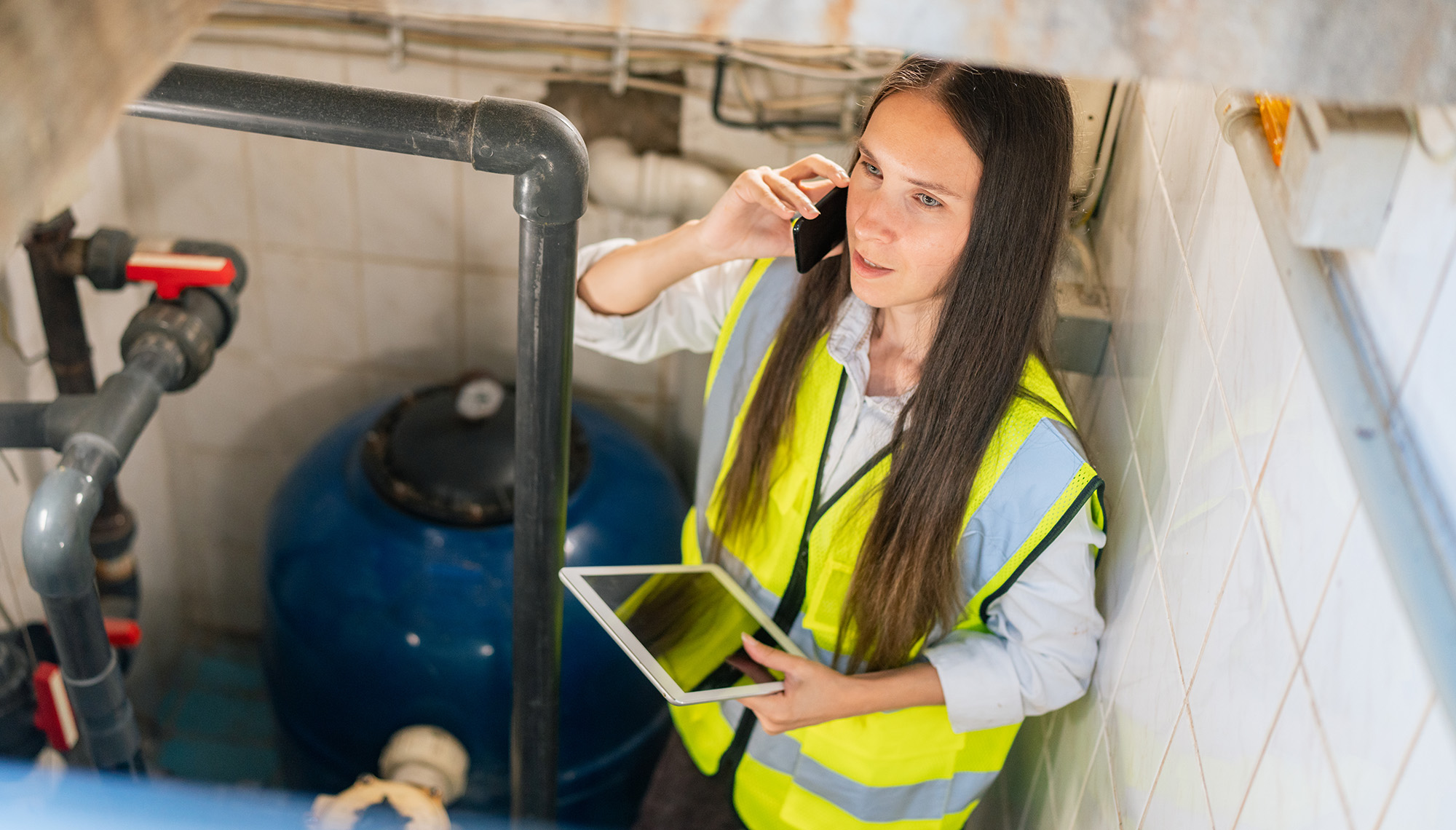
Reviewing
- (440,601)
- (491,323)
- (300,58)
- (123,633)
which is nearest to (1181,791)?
(440,601)

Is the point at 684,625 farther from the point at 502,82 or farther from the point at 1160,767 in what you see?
the point at 502,82

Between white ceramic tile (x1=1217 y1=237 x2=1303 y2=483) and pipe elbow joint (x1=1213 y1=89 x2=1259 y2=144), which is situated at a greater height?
pipe elbow joint (x1=1213 y1=89 x2=1259 y2=144)

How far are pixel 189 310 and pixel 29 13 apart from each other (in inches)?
48.6

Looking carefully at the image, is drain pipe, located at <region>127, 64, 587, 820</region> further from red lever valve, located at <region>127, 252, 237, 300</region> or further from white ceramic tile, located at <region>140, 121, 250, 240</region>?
white ceramic tile, located at <region>140, 121, 250, 240</region>

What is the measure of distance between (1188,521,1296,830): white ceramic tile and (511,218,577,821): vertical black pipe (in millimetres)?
601

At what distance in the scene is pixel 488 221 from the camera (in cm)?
200

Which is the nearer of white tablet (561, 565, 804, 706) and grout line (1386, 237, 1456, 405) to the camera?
grout line (1386, 237, 1456, 405)

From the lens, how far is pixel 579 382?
7.09 ft

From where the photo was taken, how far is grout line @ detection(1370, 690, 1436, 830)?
1.73 feet

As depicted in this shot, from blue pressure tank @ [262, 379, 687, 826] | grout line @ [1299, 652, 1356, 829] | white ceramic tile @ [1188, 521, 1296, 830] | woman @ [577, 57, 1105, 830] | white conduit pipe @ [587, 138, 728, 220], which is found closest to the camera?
grout line @ [1299, 652, 1356, 829]

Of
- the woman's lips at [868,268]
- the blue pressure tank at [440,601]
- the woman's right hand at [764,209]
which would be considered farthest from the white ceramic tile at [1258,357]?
the blue pressure tank at [440,601]

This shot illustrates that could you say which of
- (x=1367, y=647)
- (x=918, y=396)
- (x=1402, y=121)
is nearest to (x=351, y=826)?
(x=918, y=396)

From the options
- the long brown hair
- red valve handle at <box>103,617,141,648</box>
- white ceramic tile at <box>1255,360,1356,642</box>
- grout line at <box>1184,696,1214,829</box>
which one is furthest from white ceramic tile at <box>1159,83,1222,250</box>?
red valve handle at <box>103,617,141,648</box>

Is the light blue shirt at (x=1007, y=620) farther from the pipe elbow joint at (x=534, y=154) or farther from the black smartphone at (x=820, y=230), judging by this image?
the pipe elbow joint at (x=534, y=154)
